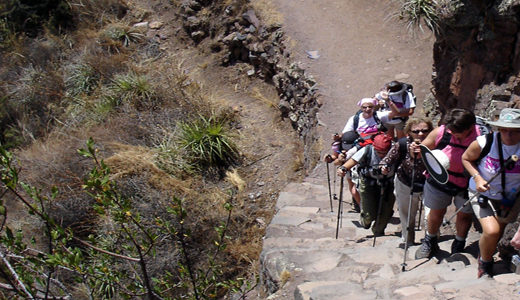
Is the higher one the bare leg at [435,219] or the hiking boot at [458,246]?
the bare leg at [435,219]

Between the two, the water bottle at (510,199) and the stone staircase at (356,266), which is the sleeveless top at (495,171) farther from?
the stone staircase at (356,266)

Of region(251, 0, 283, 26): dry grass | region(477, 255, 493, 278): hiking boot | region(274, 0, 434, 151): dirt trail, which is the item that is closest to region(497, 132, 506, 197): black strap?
region(477, 255, 493, 278): hiking boot

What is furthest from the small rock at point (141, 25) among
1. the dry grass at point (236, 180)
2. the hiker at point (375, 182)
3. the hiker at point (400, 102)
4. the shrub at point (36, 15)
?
the hiker at point (375, 182)

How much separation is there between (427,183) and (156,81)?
910cm

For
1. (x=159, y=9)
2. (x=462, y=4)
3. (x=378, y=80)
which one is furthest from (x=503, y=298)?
(x=159, y=9)

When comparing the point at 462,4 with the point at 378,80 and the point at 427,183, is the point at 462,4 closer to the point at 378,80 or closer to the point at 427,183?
the point at 427,183

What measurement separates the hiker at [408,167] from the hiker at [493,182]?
0.61m

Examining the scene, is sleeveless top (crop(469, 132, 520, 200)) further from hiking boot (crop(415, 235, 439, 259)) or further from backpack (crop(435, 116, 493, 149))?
hiking boot (crop(415, 235, 439, 259))

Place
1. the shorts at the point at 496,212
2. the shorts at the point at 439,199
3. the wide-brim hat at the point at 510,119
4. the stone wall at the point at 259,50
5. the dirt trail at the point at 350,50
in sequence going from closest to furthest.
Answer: the wide-brim hat at the point at 510,119 → the shorts at the point at 496,212 → the shorts at the point at 439,199 → the dirt trail at the point at 350,50 → the stone wall at the point at 259,50

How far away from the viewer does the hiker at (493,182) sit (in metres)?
3.53

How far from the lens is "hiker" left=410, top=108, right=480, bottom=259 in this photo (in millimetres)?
3832

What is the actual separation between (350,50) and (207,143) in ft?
12.9

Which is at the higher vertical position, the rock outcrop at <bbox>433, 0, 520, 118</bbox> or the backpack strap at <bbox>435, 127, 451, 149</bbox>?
the rock outcrop at <bbox>433, 0, 520, 118</bbox>

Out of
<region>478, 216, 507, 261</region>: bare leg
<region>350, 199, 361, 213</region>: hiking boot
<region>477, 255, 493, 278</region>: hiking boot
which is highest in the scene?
<region>478, 216, 507, 261</region>: bare leg
